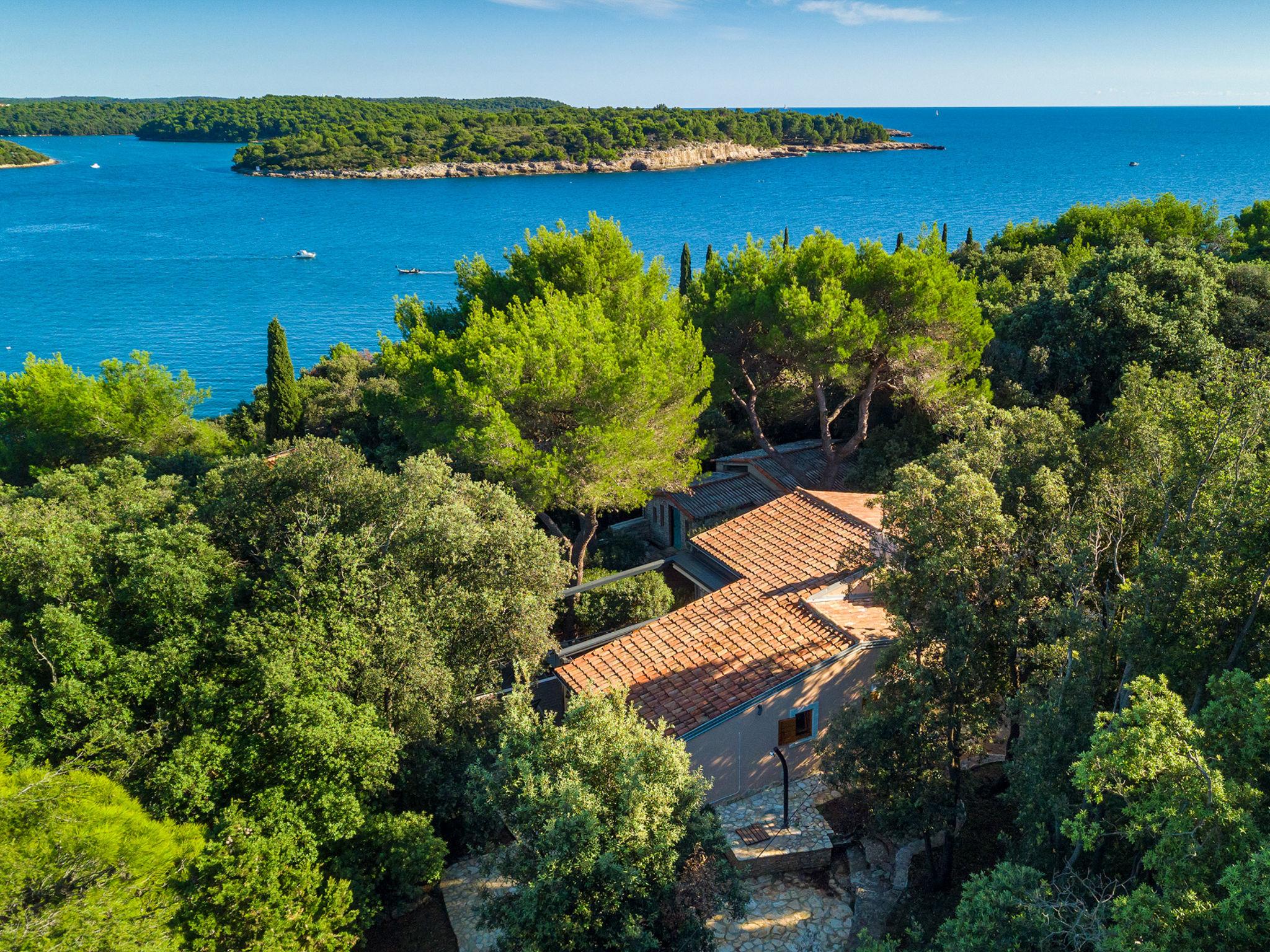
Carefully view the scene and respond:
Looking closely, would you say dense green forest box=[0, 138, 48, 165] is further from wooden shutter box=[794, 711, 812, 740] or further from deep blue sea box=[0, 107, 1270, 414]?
wooden shutter box=[794, 711, 812, 740]

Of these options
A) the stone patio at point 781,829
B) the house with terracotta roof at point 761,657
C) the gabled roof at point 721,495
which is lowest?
the stone patio at point 781,829

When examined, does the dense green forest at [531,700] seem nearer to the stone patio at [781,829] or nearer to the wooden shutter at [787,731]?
the stone patio at [781,829]

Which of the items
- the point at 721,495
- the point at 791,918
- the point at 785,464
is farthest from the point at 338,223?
the point at 791,918

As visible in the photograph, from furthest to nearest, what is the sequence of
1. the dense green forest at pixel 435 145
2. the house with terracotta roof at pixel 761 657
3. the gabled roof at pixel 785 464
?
the dense green forest at pixel 435 145 → the gabled roof at pixel 785 464 → the house with terracotta roof at pixel 761 657

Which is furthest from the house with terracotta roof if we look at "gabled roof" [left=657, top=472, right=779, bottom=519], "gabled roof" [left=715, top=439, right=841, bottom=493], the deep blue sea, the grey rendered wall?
the deep blue sea

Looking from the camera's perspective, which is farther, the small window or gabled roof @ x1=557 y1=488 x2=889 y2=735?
the small window

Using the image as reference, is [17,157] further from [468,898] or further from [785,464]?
[468,898]

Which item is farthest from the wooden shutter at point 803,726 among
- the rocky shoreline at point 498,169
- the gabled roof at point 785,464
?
the rocky shoreline at point 498,169
